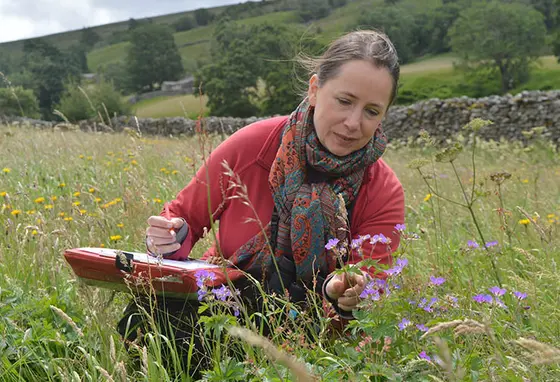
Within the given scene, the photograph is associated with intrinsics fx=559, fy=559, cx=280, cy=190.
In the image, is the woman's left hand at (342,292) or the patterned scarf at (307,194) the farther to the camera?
the patterned scarf at (307,194)

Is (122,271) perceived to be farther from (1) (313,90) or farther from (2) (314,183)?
(1) (313,90)

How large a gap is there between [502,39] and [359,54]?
59.6m

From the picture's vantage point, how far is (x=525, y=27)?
2184 inches

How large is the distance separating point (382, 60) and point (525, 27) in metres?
60.5

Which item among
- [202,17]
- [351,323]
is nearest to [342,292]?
[351,323]

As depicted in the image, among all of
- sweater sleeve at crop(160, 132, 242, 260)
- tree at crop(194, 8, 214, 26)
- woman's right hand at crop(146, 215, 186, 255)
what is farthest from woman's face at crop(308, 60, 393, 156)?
tree at crop(194, 8, 214, 26)

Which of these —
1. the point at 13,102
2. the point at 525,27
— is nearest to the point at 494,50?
the point at 525,27

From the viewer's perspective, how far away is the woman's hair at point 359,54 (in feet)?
7.24

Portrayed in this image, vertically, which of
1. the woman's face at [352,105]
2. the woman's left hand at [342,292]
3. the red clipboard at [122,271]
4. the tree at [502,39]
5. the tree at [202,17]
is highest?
the tree at [202,17]

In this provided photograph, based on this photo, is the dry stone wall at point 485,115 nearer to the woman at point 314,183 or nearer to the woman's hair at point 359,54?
the woman at point 314,183

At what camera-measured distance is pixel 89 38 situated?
136 metres

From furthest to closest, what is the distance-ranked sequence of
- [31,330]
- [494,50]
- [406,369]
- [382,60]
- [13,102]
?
[494,50], [13,102], [382,60], [31,330], [406,369]

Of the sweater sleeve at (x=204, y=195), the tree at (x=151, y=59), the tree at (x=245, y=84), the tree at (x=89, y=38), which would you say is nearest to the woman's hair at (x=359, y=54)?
the sweater sleeve at (x=204, y=195)

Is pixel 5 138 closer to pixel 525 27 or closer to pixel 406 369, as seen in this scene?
pixel 406 369
